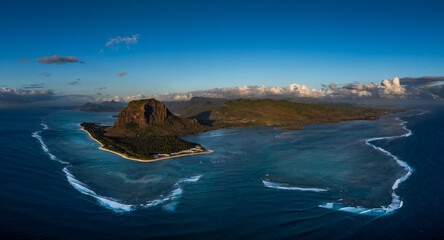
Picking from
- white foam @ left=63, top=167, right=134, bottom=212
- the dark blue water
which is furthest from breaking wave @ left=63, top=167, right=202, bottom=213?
the dark blue water

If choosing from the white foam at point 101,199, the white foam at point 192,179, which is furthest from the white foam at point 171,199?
the white foam at point 101,199

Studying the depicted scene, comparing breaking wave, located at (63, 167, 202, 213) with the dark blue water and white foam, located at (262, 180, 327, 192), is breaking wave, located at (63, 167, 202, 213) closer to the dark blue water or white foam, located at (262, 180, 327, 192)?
the dark blue water

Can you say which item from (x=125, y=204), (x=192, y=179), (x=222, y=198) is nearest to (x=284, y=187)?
(x=222, y=198)

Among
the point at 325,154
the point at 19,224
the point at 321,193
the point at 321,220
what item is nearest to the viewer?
the point at 19,224

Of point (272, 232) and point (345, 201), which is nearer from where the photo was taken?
point (272, 232)

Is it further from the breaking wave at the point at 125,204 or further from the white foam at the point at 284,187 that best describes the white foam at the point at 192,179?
the white foam at the point at 284,187

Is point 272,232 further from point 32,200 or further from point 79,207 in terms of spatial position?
point 32,200

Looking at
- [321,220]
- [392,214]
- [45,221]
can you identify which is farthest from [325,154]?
[45,221]
